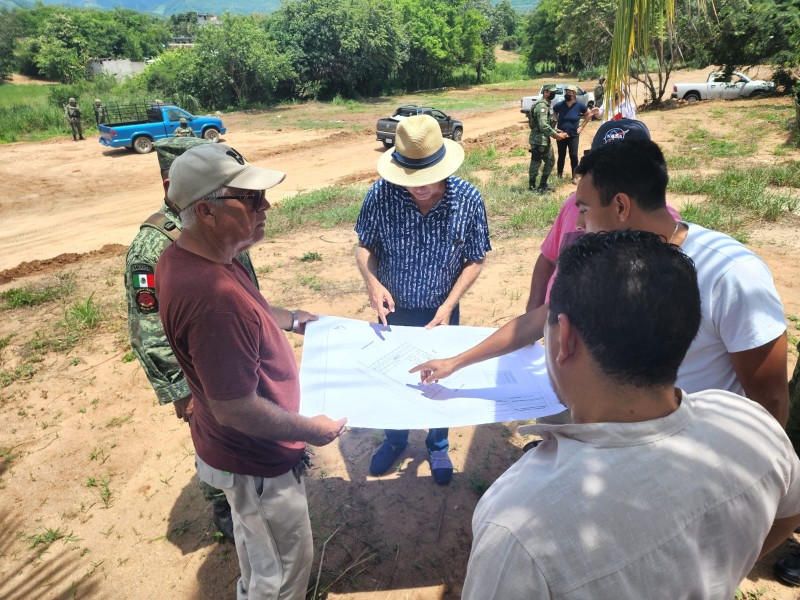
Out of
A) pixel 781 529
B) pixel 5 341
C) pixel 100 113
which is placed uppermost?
pixel 100 113

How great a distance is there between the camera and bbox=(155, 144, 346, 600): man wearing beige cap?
5.09 feet

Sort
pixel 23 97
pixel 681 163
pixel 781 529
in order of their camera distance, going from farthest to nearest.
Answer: pixel 23 97
pixel 681 163
pixel 781 529

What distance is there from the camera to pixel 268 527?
1.87 meters

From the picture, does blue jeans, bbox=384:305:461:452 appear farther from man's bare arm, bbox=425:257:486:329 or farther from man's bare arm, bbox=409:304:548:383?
man's bare arm, bbox=409:304:548:383

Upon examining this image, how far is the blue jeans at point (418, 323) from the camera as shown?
293cm

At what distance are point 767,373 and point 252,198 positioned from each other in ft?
5.93

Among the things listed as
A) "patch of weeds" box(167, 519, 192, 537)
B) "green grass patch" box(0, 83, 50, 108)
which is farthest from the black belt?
"green grass patch" box(0, 83, 50, 108)

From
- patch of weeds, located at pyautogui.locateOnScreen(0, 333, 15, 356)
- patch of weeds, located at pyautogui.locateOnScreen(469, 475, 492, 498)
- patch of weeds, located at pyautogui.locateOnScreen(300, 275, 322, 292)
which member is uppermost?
patch of weeds, located at pyautogui.locateOnScreen(300, 275, 322, 292)

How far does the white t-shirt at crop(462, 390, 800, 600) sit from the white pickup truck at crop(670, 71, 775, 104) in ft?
79.4

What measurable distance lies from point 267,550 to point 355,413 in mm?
628

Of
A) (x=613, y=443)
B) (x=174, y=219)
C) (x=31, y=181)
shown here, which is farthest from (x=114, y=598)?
(x=31, y=181)

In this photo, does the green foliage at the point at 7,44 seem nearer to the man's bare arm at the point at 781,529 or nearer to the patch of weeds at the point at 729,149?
the patch of weeds at the point at 729,149

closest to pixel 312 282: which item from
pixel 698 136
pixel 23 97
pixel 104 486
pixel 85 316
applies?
pixel 85 316

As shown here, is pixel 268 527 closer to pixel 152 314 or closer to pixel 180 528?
Result: pixel 152 314
